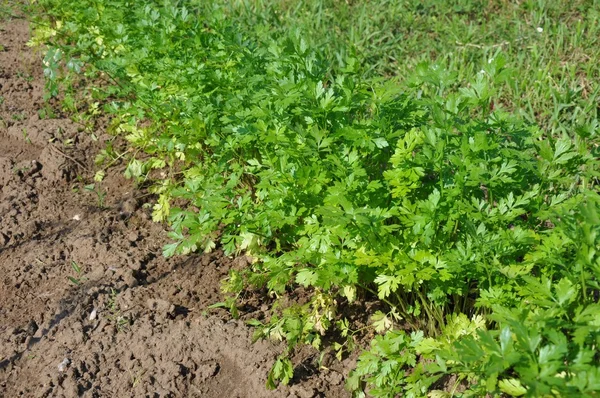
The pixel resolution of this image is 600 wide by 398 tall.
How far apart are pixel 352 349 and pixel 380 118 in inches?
38.8

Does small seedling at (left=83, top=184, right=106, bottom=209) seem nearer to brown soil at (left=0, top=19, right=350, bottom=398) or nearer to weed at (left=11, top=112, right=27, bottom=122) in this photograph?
brown soil at (left=0, top=19, right=350, bottom=398)

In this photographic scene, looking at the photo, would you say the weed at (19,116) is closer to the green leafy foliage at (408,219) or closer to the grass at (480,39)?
the grass at (480,39)

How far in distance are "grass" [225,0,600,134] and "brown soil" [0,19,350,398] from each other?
1.70 meters

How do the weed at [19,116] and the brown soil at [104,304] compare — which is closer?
the brown soil at [104,304]

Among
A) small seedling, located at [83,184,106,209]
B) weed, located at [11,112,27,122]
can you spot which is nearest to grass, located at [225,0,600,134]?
small seedling, located at [83,184,106,209]

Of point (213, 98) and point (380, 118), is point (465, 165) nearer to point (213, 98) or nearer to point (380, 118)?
point (380, 118)

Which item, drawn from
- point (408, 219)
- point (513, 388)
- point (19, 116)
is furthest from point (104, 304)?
point (19, 116)

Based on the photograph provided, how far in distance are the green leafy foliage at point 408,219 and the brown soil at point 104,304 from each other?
175 mm

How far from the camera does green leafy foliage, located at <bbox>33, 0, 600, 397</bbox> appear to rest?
2.24 m

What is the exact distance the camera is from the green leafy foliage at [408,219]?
7.35 feet

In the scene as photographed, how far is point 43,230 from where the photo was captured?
4051 mm

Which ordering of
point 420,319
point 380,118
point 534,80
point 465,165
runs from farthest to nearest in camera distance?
point 534,80
point 420,319
point 380,118
point 465,165

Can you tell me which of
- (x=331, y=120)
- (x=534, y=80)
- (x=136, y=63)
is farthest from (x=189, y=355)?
(x=534, y=80)

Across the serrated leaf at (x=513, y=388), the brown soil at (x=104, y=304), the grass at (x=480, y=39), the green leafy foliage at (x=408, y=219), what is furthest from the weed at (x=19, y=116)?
the serrated leaf at (x=513, y=388)
